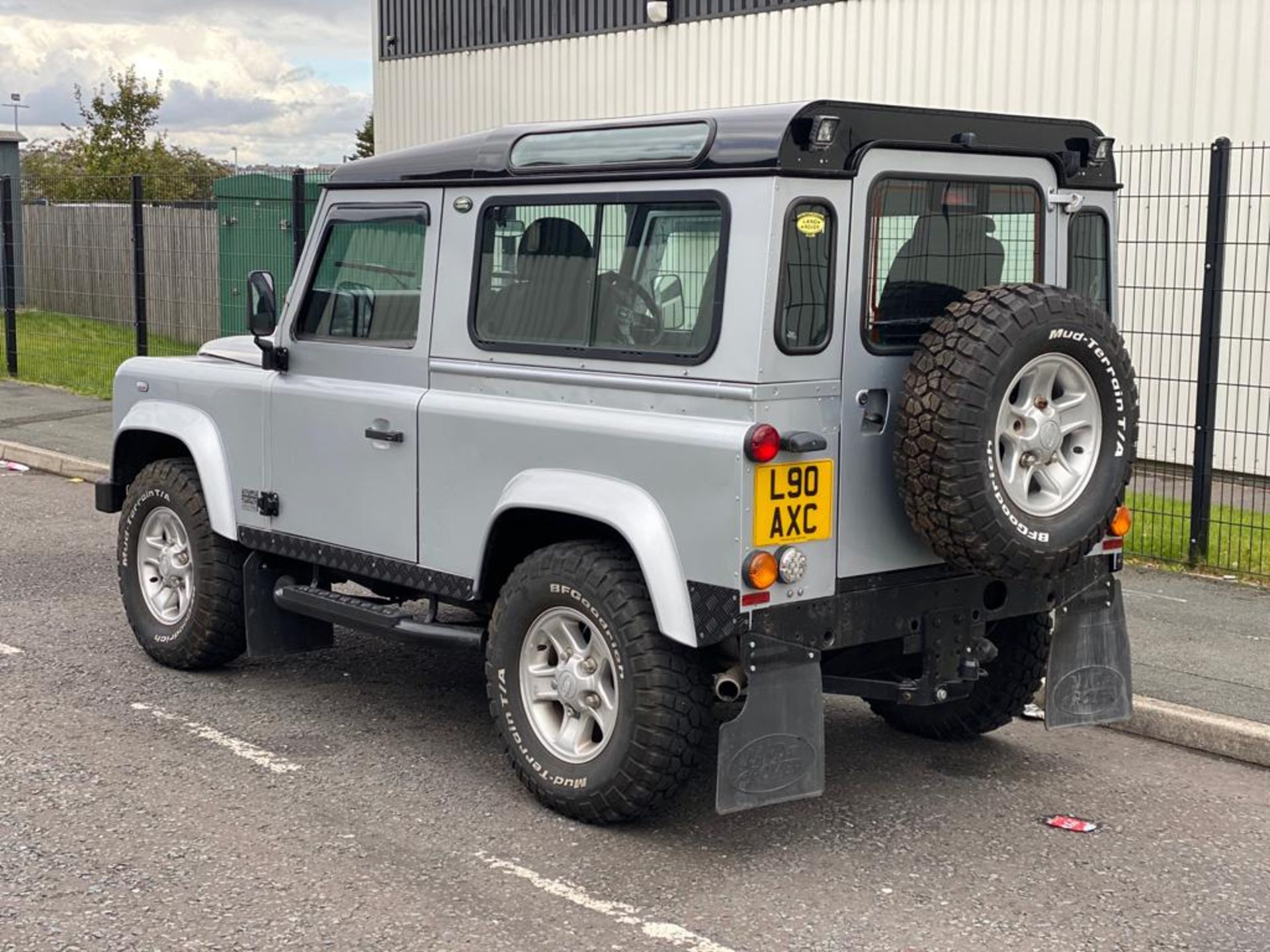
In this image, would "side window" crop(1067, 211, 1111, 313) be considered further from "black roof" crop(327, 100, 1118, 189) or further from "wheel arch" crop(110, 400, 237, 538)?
"wheel arch" crop(110, 400, 237, 538)

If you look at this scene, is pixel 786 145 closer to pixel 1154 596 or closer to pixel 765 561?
pixel 765 561

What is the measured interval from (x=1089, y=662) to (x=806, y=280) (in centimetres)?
197

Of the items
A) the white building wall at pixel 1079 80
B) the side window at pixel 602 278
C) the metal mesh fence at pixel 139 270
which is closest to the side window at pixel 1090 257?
the side window at pixel 602 278

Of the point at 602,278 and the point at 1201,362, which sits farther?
the point at 1201,362

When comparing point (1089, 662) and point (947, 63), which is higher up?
point (947, 63)

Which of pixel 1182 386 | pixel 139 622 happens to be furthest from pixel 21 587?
pixel 1182 386

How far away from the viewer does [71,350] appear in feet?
57.2

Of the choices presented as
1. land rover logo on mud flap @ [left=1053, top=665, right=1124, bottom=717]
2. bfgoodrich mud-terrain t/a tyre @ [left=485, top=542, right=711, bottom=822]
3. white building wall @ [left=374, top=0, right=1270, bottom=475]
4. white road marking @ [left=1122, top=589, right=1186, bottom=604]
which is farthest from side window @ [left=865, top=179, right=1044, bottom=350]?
white building wall @ [left=374, top=0, right=1270, bottom=475]

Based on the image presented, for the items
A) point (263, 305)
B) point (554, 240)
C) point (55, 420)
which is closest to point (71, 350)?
point (55, 420)

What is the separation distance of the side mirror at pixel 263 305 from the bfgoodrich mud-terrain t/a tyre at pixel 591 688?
1.69 metres

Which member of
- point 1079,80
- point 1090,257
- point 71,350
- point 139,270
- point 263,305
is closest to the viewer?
point 1090,257

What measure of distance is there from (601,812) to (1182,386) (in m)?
8.21

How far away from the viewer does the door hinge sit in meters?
5.53

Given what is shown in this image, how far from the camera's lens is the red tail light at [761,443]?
4.67m
